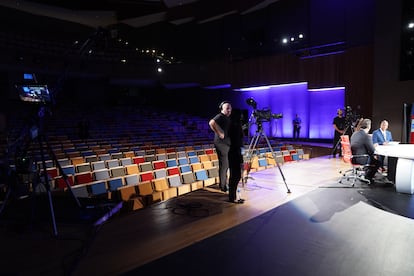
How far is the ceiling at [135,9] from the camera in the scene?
38.1 feet

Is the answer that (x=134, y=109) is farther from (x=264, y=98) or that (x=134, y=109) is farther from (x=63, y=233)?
(x=63, y=233)

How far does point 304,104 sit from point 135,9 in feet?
27.5

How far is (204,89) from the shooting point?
14773 millimetres

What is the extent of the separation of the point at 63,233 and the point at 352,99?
8421 mm

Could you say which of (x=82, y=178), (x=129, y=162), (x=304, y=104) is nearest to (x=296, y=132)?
(x=304, y=104)

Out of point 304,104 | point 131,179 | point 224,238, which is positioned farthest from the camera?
point 304,104

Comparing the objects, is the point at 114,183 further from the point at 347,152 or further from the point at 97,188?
the point at 347,152

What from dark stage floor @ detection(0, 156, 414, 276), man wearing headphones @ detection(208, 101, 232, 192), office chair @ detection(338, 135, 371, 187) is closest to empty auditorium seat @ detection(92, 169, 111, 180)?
dark stage floor @ detection(0, 156, 414, 276)

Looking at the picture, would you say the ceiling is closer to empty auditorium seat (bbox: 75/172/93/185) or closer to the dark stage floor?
empty auditorium seat (bbox: 75/172/93/185)

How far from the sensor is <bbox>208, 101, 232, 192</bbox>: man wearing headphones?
3.41 meters

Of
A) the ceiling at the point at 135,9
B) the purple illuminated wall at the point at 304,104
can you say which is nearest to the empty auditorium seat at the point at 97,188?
the purple illuminated wall at the point at 304,104

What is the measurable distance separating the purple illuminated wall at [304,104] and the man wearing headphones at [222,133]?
5.93 metres

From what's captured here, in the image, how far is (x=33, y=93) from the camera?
95.8 inches

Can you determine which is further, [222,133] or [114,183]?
[114,183]
